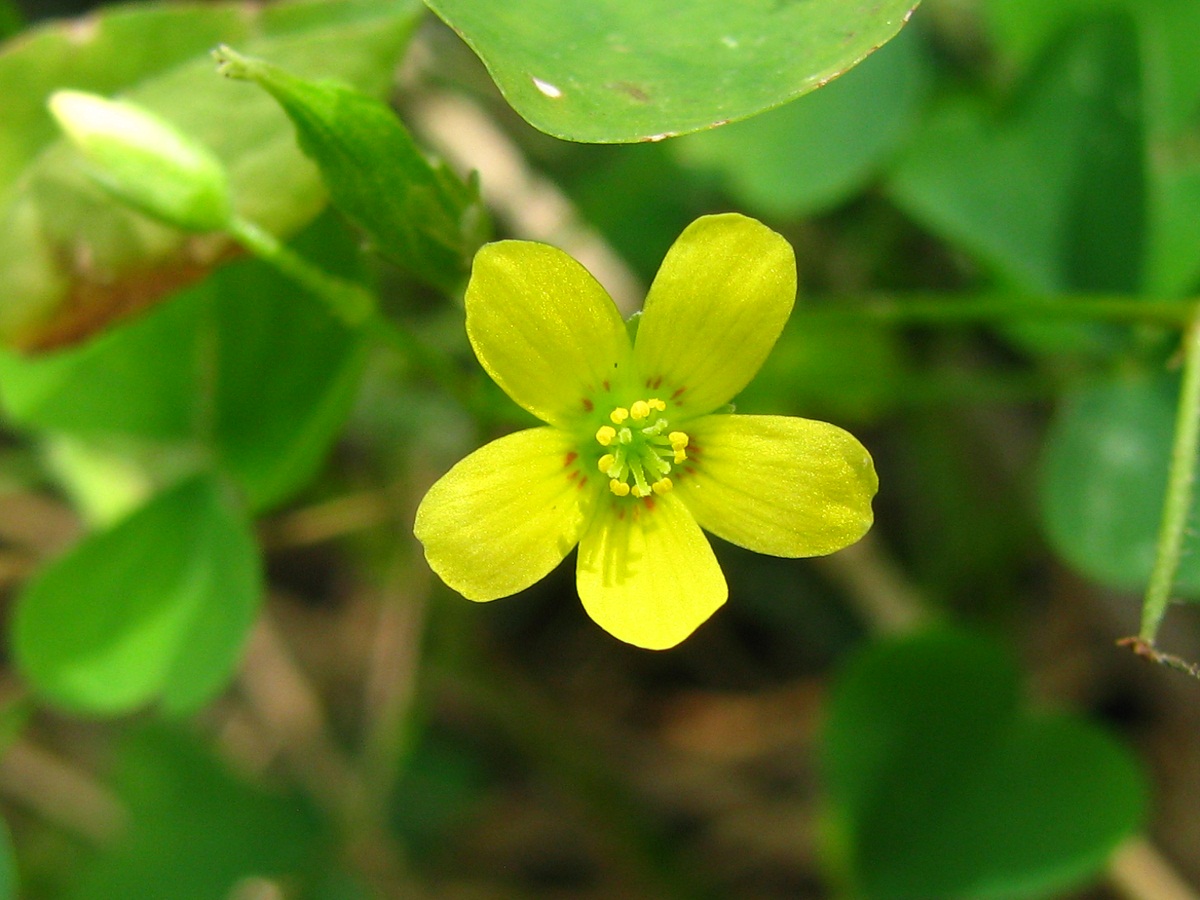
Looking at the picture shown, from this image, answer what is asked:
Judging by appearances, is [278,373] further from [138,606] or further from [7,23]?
[7,23]

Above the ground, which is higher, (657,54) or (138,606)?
(657,54)

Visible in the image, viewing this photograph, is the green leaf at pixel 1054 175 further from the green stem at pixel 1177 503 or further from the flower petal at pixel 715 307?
the flower petal at pixel 715 307

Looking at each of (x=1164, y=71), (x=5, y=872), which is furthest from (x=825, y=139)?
(x=5, y=872)

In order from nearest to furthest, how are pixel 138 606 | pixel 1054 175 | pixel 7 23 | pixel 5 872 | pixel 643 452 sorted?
pixel 643 452 → pixel 5 872 → pixel 138 606 → pixel 1054 175 → pixel 7 23

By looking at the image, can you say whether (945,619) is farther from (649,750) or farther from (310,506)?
(310,506)

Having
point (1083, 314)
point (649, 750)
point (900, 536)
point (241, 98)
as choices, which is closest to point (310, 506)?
point (649, 750)

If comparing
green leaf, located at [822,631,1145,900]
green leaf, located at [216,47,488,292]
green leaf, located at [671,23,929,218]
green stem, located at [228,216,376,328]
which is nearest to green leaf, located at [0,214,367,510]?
green stem, located at [228,216,376,328]

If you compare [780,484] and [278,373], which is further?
[278,373]
